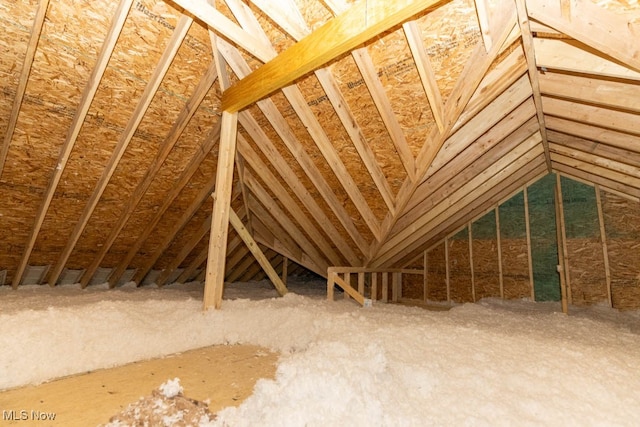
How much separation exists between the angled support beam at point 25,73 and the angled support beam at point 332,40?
5.18 ft

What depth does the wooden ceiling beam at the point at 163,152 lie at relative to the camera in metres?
3.40

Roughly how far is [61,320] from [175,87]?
8.08 ft

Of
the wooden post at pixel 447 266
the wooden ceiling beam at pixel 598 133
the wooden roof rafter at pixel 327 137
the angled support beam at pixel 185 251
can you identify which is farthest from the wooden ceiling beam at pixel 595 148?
the angled support beam at pixel 185 251

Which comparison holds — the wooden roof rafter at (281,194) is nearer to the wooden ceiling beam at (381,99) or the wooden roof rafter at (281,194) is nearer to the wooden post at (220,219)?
the wooden post at (220,219)

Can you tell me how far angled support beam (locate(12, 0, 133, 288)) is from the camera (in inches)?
100

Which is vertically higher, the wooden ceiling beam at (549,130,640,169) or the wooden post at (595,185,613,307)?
the wooden ceiling beam at (549,130,640,169)

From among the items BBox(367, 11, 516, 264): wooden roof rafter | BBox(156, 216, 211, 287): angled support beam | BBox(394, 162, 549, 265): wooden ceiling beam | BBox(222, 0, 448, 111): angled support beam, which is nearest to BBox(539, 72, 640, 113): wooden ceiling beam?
BBox(367, 11, 516, 264): wooden roof rafter

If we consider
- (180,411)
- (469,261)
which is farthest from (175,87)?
(469,261)

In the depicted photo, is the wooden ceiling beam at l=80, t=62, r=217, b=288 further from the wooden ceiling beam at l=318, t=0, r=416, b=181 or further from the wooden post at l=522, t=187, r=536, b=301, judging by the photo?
the wooden post at l=522, t=187, r=536, b=301

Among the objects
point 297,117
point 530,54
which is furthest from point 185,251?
point 530,54

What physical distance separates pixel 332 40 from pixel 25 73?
262cm

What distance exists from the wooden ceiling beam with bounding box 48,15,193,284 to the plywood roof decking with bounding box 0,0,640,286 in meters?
0.02

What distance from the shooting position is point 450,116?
9.64 ft

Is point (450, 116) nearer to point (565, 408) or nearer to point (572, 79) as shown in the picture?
point (572, 79)
